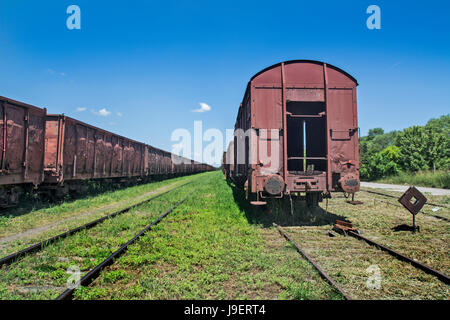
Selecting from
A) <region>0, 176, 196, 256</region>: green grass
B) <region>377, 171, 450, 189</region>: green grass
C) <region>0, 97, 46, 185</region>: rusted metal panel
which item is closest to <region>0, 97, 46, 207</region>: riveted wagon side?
<region>0, 97, 46, 185</region>: rusted metal panel

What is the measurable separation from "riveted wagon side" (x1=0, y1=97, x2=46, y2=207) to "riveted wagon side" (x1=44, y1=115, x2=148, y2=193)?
0.42 metres

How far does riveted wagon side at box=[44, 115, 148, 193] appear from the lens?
1045 cm

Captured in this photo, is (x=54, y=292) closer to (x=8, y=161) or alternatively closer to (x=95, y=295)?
(x=95, y=295)

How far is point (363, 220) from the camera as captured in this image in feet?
25.9

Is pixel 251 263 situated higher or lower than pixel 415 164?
lower

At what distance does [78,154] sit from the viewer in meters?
12.0

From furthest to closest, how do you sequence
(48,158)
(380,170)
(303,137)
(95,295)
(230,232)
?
1. (380,170)
2. (48,158)
3. (303,137)
4. (230,232)
5. (95,295)

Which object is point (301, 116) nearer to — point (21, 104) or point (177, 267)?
point (177, 267)

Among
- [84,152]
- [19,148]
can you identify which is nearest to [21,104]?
[19,148]

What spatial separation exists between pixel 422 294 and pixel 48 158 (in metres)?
12.1

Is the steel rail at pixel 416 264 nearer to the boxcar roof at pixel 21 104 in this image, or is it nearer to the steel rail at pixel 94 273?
the steel rail at pixel 94 273

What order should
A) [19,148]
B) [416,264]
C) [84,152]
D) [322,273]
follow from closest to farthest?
[322,273]
[416,264]
[19,148]
[84,152]

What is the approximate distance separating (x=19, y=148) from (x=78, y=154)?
3204 millimetres

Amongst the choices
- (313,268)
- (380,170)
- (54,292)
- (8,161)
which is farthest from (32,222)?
(380,170)
